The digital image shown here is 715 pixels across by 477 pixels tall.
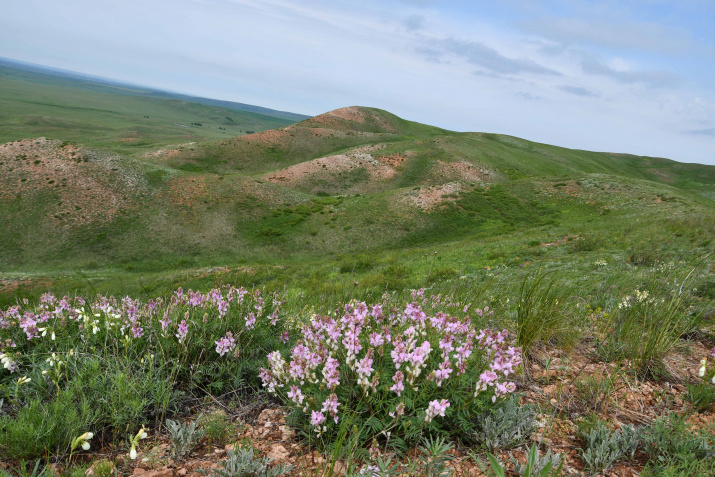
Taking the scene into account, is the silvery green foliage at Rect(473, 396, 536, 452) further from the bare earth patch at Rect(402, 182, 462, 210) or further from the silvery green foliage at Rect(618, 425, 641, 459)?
the bare earth patch at Rect(402, 182, 462, 210)

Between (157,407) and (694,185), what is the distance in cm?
10058

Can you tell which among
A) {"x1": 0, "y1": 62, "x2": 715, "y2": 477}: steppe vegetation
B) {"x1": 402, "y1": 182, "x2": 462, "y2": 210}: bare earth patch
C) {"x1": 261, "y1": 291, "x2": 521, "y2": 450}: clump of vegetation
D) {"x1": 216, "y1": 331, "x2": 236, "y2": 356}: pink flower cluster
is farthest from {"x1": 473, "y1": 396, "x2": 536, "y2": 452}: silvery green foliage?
{"x1": 402, "y1": 182, "x2": 462, "y2": 210}: bare earth patch

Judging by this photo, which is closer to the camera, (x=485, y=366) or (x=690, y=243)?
(x=485, y=366)

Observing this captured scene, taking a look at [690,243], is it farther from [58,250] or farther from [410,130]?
[410,130]

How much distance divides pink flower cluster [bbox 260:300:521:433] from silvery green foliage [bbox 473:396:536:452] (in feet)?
0.64

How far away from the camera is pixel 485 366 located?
129 inches

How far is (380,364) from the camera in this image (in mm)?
3172

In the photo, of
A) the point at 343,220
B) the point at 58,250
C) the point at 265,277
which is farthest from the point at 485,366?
the point at 58,250

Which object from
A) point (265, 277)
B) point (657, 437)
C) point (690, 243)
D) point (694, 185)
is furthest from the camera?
point (694, 185)

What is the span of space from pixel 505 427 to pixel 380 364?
3.68ft

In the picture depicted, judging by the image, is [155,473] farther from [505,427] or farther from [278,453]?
[505,427]

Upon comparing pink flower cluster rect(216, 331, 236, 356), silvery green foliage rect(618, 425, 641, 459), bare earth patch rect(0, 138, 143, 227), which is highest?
silvery green foliage rect(618, 425, 641, 459)

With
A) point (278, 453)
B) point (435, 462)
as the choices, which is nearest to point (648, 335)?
point (435, 462)

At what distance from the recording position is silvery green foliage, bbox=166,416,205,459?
2.93 m
